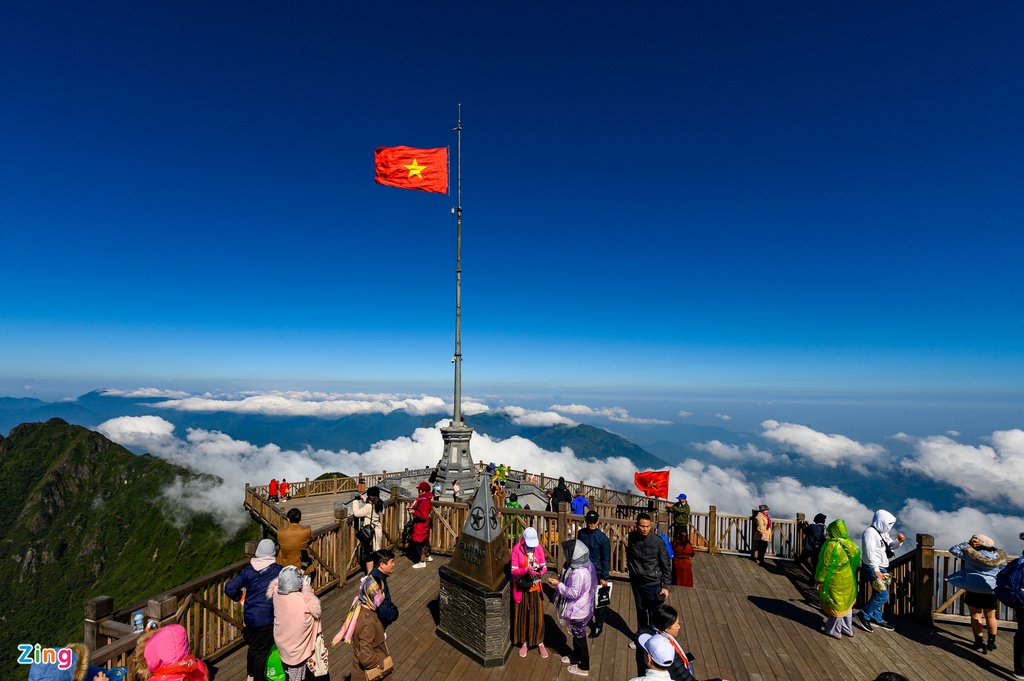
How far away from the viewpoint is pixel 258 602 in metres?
4.64

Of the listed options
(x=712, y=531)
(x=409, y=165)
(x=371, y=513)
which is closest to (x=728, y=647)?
(x=712, y=531)

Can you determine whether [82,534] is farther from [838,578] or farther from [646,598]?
[838,578]

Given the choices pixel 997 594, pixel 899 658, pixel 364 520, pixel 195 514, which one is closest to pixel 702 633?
pixel 899 658

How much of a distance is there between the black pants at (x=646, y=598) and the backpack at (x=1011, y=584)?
4884mm

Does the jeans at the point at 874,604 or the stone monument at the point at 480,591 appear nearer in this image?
the stone monument at the point at 480,591

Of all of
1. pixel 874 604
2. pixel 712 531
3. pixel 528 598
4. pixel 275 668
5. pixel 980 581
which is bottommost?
pixel 712 531

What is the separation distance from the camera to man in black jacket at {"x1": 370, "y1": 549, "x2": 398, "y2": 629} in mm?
4410

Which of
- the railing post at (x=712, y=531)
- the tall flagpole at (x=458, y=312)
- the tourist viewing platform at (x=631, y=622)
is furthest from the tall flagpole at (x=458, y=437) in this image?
the railing post at (x=712, y=531)

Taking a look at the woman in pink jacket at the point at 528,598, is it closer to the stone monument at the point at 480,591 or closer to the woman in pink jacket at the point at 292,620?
the stone monument at the point at 480,591

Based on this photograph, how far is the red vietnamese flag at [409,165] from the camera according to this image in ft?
51.1

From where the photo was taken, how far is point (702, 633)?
21.6ft

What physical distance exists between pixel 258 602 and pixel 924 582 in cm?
1063

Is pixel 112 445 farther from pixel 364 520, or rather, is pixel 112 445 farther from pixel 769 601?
pixel 769 601

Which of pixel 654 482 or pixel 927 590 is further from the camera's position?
pixel 654 482
